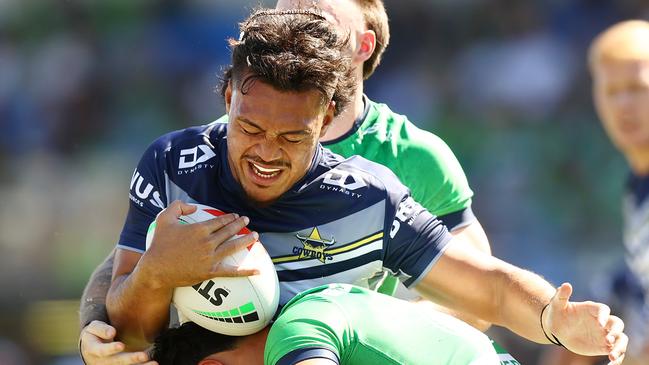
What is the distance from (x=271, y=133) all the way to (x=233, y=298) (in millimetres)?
574

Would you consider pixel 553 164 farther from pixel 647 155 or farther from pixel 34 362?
pixel 34 362

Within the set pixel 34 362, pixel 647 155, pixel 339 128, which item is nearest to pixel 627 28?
pixel 647 155

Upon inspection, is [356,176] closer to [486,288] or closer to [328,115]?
[328,115]

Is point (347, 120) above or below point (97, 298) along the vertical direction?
above

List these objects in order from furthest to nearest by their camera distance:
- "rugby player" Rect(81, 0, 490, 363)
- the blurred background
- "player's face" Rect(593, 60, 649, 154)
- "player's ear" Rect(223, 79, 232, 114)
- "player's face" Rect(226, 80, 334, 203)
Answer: the blurred background, "player's face" Rect(593, 60, 649, 154), "rugby player" Rect(81, 0, 490, 363), "player's ear" Rect(223, 79, 232, 114), "player's face" Rect(226, 80, 334, 203)

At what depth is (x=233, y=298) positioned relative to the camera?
3.82 metres

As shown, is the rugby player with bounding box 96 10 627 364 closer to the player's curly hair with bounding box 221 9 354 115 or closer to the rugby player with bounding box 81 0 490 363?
the player's curly hair with bounding box 221 9 354 115

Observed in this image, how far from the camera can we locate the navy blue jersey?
412cm

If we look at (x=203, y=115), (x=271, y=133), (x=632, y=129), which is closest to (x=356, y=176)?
(x=271, y=133)

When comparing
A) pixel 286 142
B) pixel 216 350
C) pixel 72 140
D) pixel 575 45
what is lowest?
pixel 72 140

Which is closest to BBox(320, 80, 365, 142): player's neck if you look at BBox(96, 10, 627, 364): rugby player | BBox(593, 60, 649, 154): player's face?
BBox(96, 10, 627, 364): rugby player

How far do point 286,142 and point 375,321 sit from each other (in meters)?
0.77

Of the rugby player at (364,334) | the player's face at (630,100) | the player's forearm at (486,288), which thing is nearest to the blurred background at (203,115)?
the player's face at (630,100)

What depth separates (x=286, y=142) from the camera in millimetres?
3879
